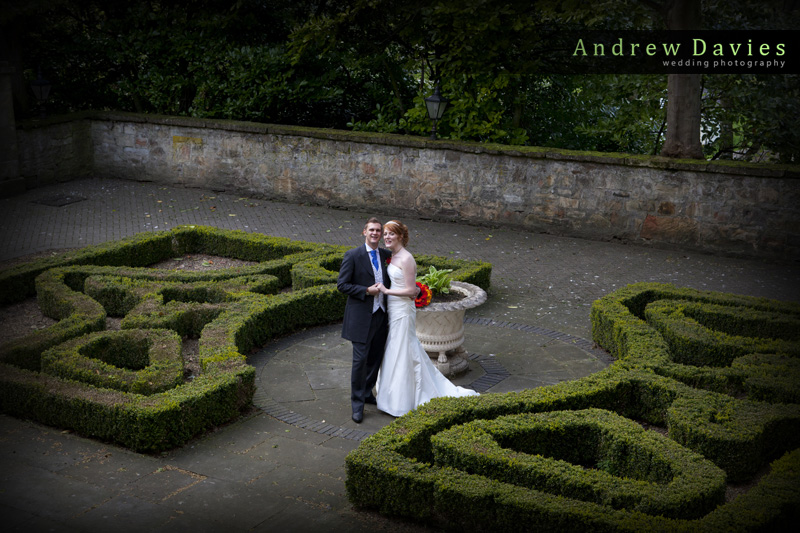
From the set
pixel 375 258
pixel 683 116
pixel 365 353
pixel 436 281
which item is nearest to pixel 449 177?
pixel 683 116

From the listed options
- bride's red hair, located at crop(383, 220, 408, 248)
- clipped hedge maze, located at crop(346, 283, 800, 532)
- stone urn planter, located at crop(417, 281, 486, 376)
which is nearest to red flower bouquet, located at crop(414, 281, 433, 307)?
stone urn planter, located at crop(417, 281, 486, 376)

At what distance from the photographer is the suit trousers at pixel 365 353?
7.49m

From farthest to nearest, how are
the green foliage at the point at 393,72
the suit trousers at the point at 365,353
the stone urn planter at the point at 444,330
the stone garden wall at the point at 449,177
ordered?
1. the green foliage at the point at 393,72
2. the stone garden wall at the point at 449,177
3. the stone urn planter at the point at 444,330
4. the suit trousers at the point at 365,353

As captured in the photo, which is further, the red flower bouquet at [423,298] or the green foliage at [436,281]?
the green foliage at [436,281]

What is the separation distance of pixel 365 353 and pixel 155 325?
9.18 ft

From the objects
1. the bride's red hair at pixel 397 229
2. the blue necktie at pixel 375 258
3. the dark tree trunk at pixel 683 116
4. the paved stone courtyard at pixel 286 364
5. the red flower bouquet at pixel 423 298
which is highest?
the dark tree trunk at pixel 683 116

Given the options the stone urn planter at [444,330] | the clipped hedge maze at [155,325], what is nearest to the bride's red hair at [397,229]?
the stone urn planter at [444,330]

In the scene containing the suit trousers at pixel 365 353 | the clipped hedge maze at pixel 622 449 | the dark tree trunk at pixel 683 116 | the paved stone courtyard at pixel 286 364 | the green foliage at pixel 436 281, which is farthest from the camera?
the dark tree trunk at pixel 683 116

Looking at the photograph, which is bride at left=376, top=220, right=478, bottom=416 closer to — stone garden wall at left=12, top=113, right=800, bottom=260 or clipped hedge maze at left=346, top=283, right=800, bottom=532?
clipped hedge maze at left=346, top=283, right=800, bottom=532

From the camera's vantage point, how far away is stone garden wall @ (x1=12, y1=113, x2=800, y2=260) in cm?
1331

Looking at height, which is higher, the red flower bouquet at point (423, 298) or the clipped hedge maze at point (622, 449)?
the red flower bouquet at point (423, 298)

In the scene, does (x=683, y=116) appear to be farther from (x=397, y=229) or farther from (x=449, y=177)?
(x=397, y=229)

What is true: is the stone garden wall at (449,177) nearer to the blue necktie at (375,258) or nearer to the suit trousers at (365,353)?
the blue necktie at (375,258)

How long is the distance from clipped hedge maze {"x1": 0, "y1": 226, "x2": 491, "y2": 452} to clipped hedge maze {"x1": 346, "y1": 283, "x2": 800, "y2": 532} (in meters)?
1.96
